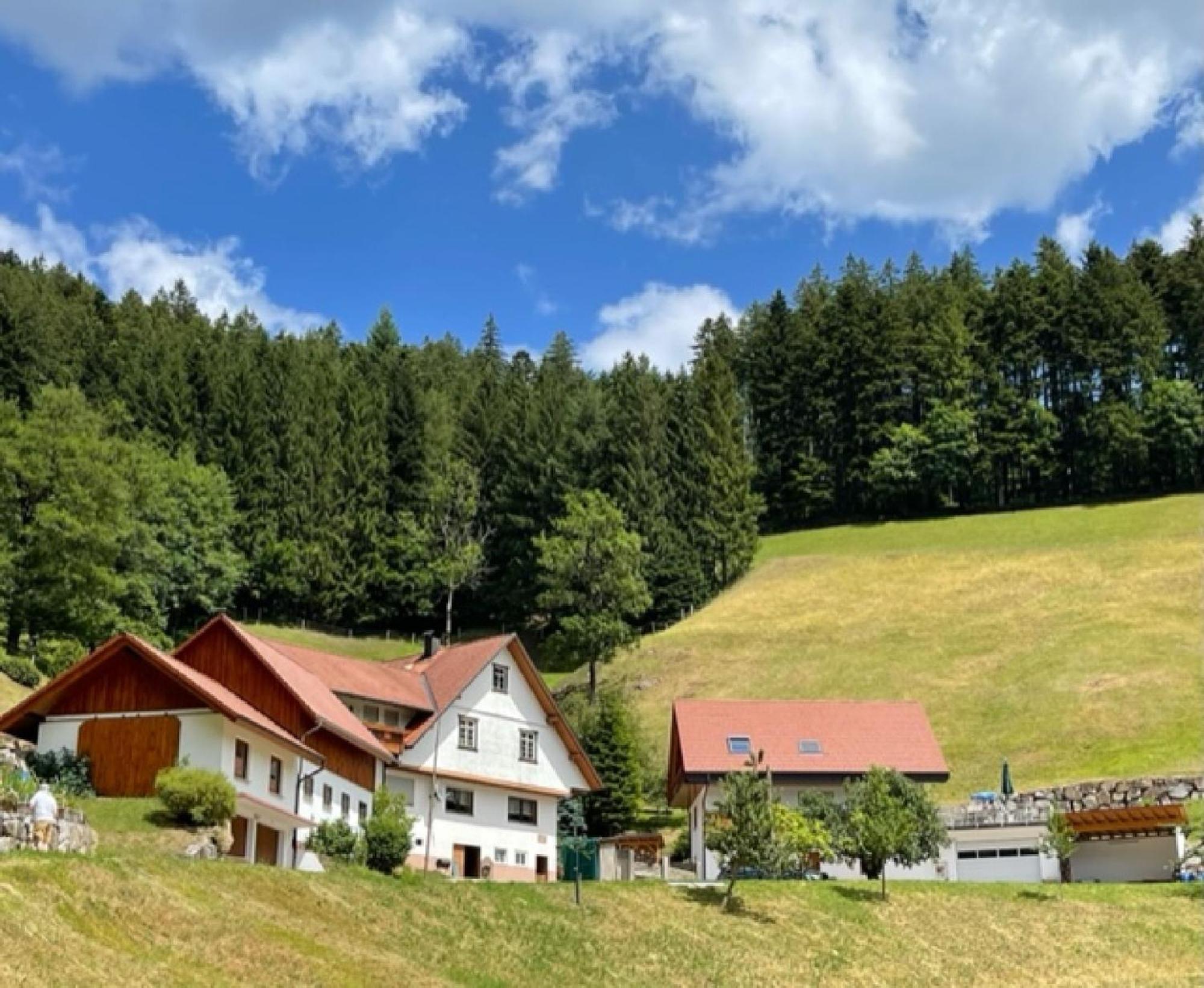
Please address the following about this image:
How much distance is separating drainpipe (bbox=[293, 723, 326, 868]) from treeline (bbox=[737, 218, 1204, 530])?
67.2 meters

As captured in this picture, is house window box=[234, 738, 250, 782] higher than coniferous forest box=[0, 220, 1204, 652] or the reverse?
the reverse

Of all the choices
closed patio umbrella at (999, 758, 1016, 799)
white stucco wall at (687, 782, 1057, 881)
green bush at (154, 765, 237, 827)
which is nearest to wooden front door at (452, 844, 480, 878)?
white stucco wall at (687, 782, 1057, 881)

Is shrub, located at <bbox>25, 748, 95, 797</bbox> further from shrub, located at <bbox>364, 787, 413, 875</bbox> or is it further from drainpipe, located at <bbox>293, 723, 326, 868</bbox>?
shrub, located at <bbox>364, 787, 413, 875</bbox>

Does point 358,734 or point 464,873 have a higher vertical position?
point 358,734

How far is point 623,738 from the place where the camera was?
56250 mm

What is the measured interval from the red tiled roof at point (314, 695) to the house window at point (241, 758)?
9.33 feet

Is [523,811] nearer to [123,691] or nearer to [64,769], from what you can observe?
[123,691]

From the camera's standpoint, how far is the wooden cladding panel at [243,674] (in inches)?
1526

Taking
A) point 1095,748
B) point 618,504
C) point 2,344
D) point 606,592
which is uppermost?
point 2,344

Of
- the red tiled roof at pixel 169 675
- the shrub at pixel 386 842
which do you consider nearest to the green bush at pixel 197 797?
the red tiled roof at pixel 169 675

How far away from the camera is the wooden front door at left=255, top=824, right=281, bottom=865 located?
3700 cm

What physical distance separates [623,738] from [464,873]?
1272cm

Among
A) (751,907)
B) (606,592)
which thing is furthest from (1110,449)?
(751,907)

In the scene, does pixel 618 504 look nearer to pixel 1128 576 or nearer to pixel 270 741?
pixel 1128 576
